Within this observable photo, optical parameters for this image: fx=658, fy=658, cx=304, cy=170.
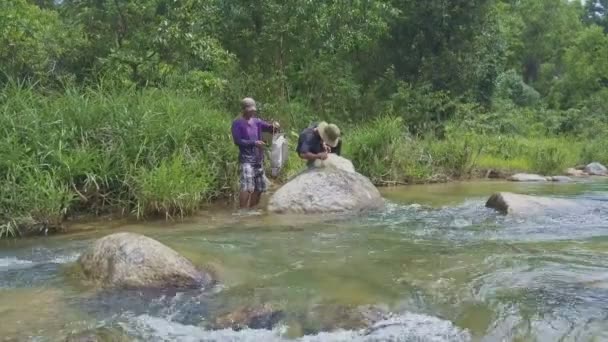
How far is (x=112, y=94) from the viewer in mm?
9641

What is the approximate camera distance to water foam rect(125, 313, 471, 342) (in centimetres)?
405

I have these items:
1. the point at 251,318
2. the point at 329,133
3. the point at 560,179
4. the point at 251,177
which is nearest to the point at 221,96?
the point at 329,133

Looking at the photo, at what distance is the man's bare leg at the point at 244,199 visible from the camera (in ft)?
28.8

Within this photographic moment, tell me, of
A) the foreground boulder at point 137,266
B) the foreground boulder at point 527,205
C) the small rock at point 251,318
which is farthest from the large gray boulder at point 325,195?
the small rock at point 251,318

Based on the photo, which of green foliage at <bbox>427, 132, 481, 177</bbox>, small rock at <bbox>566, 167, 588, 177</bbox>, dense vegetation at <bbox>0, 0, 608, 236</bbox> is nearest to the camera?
dense vegetation at <bbox>0, 0, 608, 236</bbox>

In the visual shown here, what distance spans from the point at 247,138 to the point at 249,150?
0.58 feet

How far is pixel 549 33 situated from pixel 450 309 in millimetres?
38852

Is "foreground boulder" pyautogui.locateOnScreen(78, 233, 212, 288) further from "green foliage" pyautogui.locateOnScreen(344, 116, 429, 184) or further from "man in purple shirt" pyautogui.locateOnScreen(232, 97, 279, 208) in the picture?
"green foliage" pyautogui.locateOnScreen(344, 116, 429, 184)

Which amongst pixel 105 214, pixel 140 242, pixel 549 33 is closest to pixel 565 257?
pixel 140 242

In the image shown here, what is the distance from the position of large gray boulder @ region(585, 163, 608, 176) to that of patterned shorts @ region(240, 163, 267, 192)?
1057 cm

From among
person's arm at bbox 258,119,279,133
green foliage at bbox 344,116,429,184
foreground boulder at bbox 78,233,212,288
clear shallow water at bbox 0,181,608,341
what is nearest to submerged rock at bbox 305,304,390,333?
clear shallow water at bbox 0,181,608,341

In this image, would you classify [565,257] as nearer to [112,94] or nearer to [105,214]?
[105,214]

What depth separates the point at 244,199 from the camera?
879cm

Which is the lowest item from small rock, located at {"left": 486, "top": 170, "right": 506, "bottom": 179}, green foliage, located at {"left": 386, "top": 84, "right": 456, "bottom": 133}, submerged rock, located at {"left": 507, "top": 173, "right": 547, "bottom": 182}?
submerged rock, located at {"left": 507, "top": 173, "right": 547, "bottom": 182}
